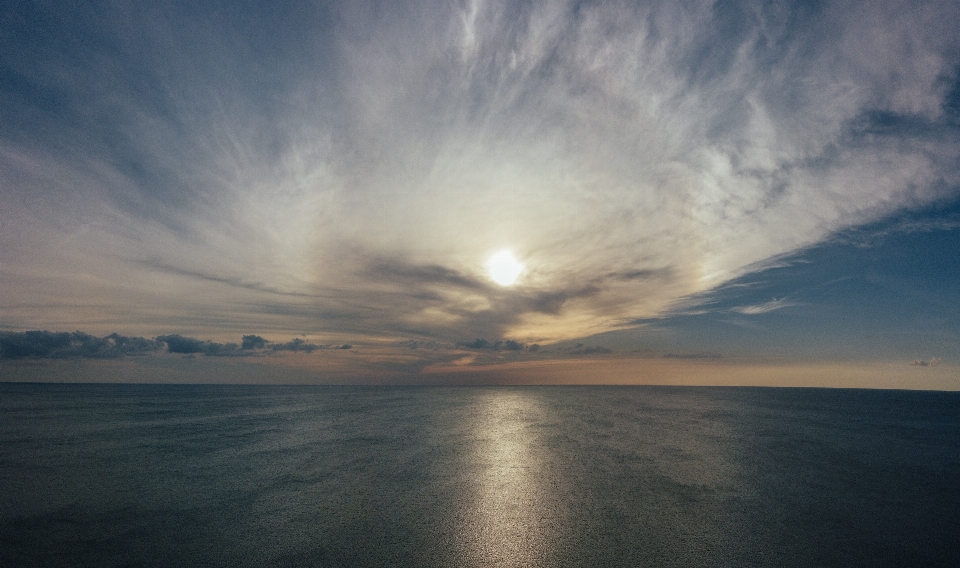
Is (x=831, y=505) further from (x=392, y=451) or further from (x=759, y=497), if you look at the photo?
(x=392, y=451)

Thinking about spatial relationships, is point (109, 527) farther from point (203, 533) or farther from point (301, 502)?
point (301, 502)

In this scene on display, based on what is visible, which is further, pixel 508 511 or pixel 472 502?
pixel 472 502

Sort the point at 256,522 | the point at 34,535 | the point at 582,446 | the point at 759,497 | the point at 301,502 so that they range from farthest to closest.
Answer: the point at 582,446, the point at 759,497, the point at 301,502, the point at 256,522, the point at 34,535

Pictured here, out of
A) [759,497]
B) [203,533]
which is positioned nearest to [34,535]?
[203,533]

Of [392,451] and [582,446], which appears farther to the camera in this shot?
[582,446]

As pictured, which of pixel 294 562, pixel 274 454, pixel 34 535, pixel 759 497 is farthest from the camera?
pixel 274 454

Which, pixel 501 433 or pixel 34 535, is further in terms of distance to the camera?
pixel 501 433

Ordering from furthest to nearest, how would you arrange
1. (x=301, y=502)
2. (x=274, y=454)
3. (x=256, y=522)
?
(x=274, y=454) → (x=301, y=502) → (x=256, y=522)

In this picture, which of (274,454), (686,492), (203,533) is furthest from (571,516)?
(274,454)

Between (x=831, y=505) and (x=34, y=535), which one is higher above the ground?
Result: (x=831, y=505)
